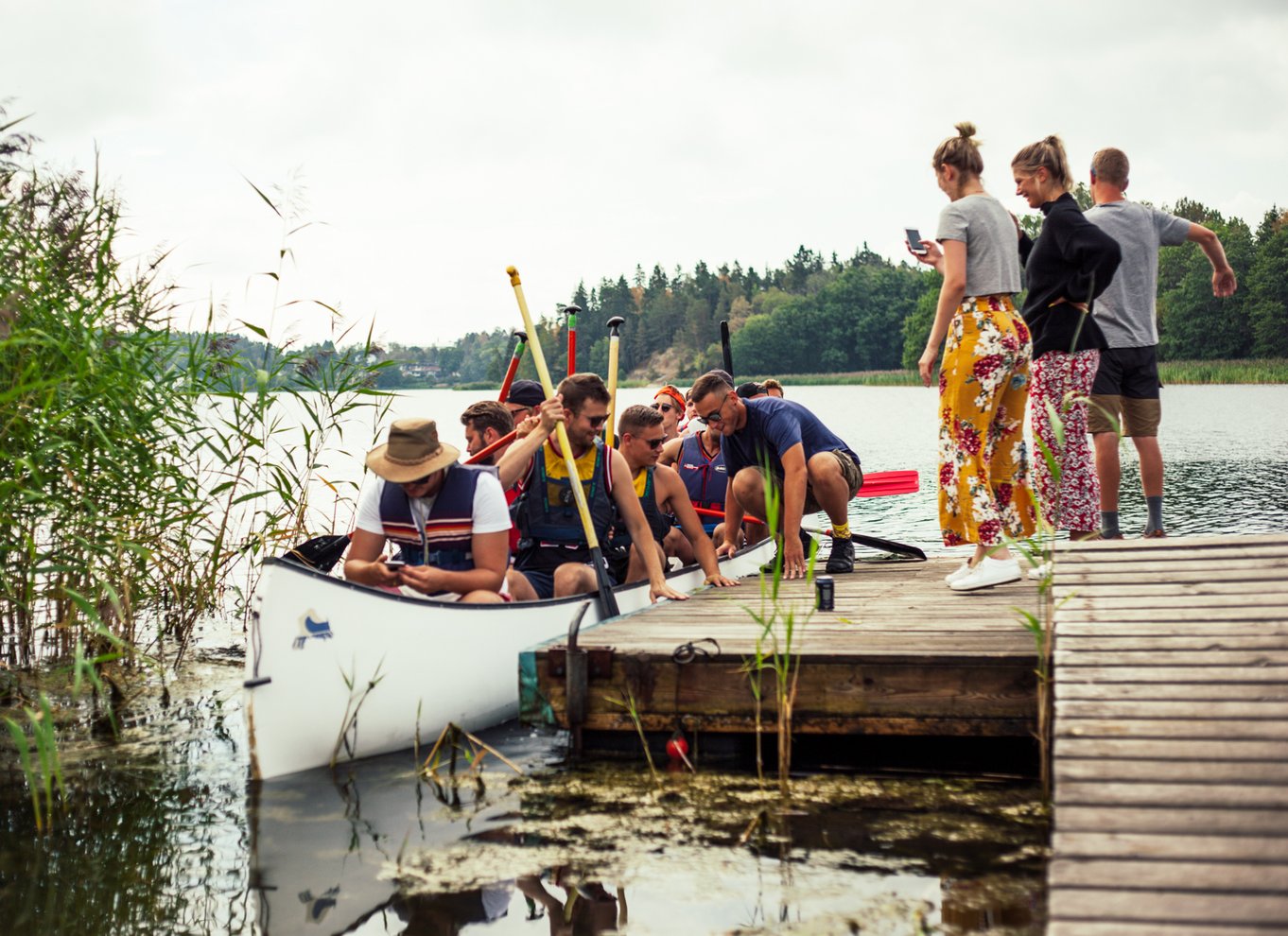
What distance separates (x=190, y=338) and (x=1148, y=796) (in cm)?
525

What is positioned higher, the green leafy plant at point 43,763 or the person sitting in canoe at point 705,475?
the person sitting in canoe at point 705,475

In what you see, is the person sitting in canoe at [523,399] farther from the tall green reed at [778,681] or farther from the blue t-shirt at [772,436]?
the tall green reed at [778,681]

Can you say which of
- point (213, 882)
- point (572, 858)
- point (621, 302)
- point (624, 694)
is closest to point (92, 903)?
point (213, 882)

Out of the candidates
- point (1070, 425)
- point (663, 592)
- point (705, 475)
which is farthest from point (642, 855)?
point (705, 475)

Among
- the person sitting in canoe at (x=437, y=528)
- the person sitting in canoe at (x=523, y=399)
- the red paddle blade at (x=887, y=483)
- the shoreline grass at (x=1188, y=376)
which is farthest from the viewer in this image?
the shoreline grass at (x=1188, y=376)

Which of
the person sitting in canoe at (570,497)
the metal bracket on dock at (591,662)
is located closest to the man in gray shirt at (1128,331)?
the person sitting in canoe at (570,497)

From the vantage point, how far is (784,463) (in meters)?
6.37

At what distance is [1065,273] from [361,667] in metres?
3.45

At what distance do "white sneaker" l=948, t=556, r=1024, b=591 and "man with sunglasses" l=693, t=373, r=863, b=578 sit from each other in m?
0.95

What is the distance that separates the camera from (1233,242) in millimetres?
64188

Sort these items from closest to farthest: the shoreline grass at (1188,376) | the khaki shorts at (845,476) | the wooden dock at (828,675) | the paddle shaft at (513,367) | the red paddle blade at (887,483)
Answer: the wooden dock at (828,675)
the khaki shorts at (845,476)
the paddle shaft at (513,367)
the red paddle blade at (887,483)
the shoreline grass at (1188,376)

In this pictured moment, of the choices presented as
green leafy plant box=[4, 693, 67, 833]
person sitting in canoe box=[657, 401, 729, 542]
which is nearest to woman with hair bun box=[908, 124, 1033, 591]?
person sitting in canoe box=[657, 401, 729, 542]

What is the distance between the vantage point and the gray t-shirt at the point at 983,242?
502 centimetres

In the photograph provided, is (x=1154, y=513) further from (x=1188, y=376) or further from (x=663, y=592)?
(x=1188, y=376)
